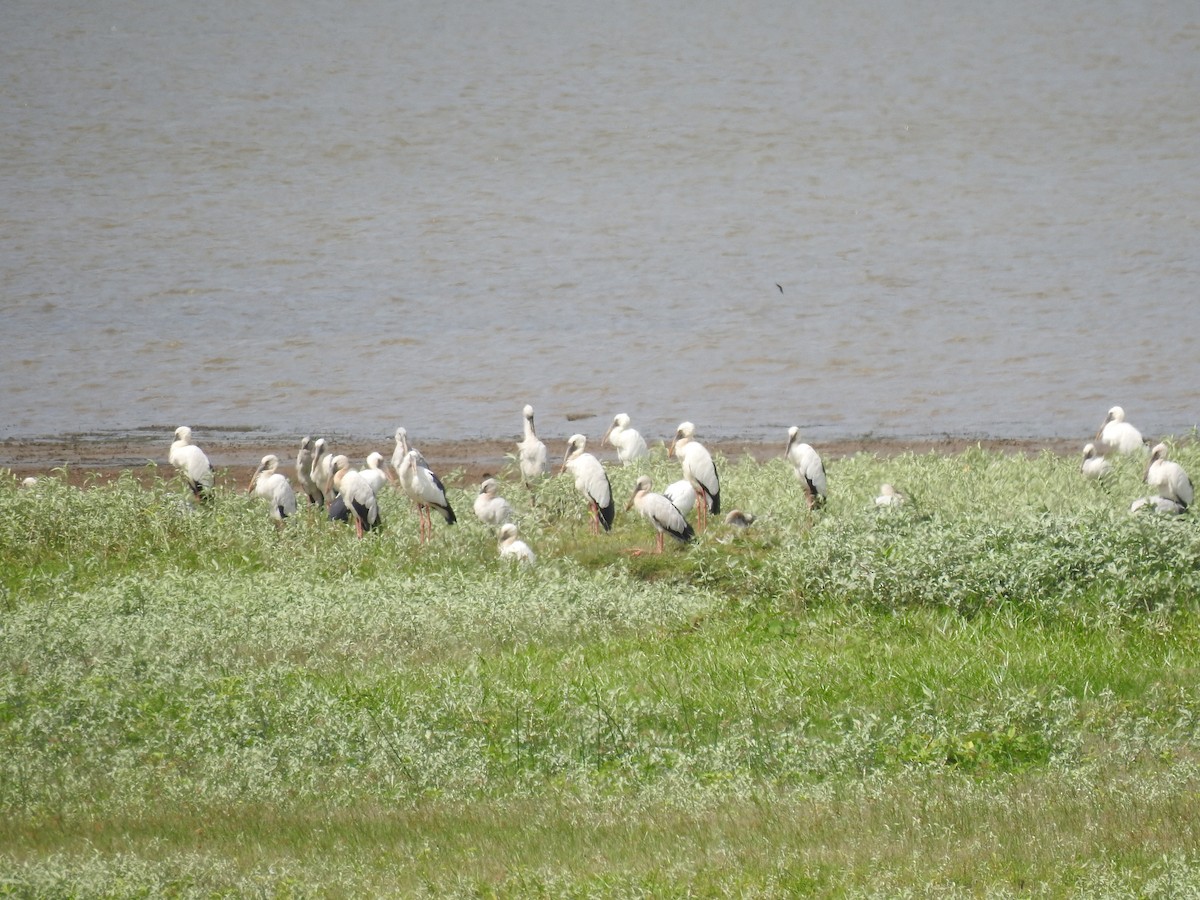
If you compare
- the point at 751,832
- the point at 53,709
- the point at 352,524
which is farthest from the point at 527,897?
the point at 352,524

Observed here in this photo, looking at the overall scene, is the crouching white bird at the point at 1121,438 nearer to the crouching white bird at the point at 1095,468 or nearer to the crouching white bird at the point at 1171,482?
the crouching white bird at the point at 1095,468

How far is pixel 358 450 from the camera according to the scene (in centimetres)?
2397

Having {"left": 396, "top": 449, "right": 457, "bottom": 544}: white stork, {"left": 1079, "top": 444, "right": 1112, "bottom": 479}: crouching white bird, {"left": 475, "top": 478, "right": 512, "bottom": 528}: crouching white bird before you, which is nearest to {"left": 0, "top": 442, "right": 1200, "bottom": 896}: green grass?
{"left": 475, "top": 478, "right": 512, "bottom": 528}: crouching white bird

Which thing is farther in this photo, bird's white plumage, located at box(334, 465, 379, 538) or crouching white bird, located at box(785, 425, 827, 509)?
crouching white bird, located at box(785, 425, 827, 509)

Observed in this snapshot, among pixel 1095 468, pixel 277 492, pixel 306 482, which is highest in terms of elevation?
pixel 306 482

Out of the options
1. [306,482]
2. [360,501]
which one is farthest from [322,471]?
[360,501]

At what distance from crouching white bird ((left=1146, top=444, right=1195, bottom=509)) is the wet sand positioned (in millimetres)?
6476

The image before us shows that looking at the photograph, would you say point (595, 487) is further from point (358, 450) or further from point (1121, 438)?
point (358, 450)

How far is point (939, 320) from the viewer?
3441 cm

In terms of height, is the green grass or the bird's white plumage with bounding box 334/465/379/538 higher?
the bird's white plumage with bounding box 334/465/379/538

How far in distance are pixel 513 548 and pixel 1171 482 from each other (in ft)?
22.0

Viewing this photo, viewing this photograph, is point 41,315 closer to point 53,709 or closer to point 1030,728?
point 53,709

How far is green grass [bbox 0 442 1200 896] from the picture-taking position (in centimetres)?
534

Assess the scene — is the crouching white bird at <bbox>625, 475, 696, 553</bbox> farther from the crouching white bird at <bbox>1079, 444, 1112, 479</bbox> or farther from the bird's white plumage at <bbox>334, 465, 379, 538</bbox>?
the crouching white bird at <bbox>1079, 444, 1112, 479</bbox>
